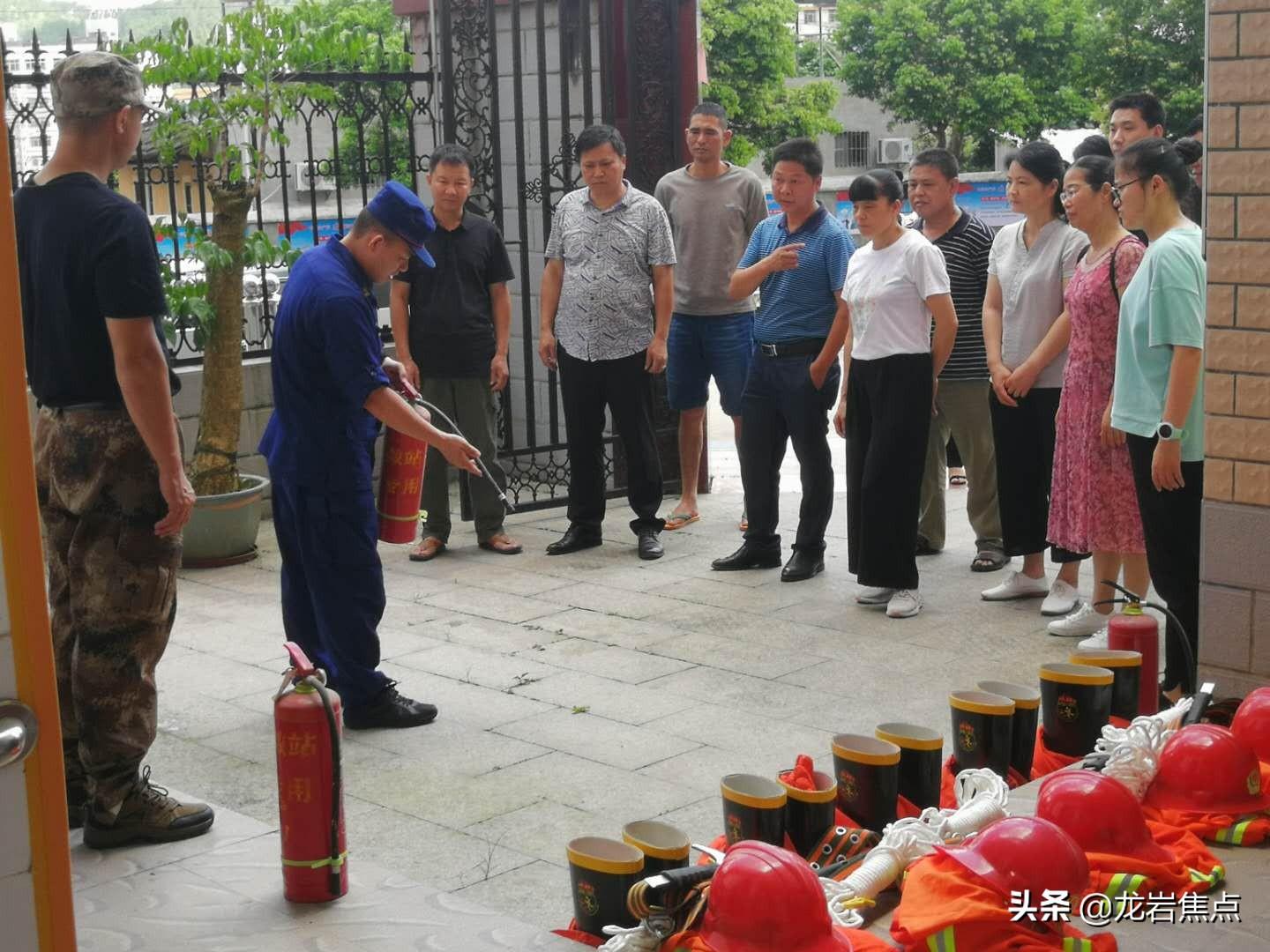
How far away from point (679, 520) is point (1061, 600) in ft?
7.70

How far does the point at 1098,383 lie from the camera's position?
5727 millimetres

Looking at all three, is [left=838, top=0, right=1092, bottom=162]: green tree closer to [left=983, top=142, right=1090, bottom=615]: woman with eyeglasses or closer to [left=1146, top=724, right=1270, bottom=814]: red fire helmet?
[left=983, top=142, right=1090, bottom=615]: woman with eyeglasses

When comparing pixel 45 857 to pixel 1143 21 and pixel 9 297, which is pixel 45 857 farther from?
pixel 1143 21

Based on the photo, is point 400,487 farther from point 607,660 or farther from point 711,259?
point 711,259

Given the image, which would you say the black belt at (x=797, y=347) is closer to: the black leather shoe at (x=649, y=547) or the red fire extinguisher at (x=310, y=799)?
the black leather shoe at (x=649, y=547)

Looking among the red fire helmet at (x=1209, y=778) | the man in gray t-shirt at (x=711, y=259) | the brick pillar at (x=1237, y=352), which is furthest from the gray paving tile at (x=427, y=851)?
the man in gray t-shirt at (x=711, y=259)

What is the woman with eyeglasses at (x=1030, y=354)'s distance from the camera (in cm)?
633

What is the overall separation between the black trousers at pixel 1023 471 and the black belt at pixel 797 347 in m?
0.78

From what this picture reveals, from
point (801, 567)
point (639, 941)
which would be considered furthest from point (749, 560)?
point (639, 941)

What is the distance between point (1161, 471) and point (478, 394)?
371 centimetres

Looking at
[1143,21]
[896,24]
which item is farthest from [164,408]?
[896,24]

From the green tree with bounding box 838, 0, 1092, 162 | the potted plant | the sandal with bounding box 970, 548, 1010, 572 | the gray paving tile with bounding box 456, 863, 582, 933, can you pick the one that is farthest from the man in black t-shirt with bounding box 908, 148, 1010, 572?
the green tree with bounding box 838, 0, 1092, 162

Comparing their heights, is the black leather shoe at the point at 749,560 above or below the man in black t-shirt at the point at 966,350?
below

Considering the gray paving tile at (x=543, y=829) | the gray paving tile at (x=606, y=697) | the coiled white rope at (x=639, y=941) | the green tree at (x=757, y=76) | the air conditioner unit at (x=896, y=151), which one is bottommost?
the gray paving tile at (x=606, y=697)
